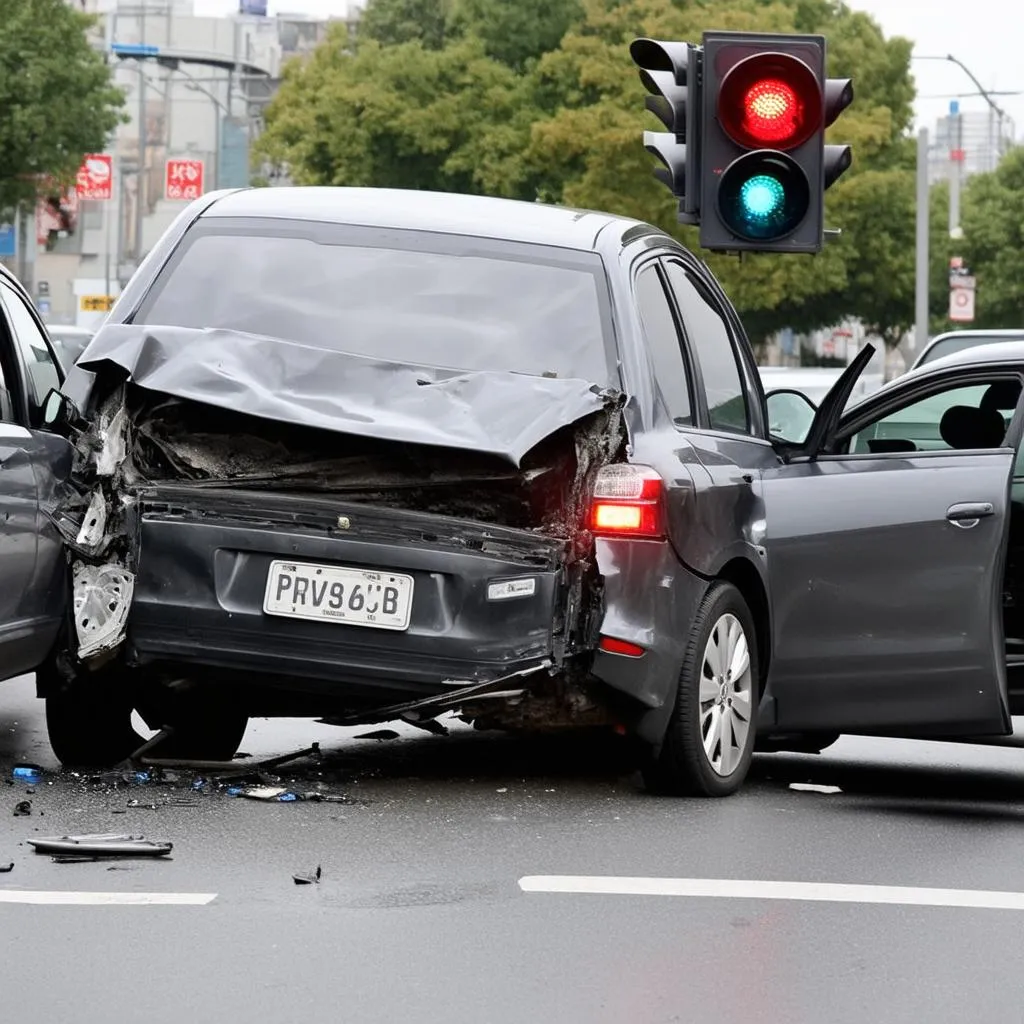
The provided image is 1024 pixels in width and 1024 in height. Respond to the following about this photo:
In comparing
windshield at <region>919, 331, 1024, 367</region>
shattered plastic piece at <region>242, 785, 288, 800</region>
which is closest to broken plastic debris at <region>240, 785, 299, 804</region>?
shattered plastic piece at <region>242, 785, 288, 800</region>

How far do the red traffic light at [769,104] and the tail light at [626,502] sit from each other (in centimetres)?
301

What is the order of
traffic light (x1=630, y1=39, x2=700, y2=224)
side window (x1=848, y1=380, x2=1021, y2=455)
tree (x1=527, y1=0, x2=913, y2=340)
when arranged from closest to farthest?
side window (x1=848, y1=380, x2=1021, y2=455) → traffic light (x1=630, y1=39, x2=700, y2=224) → tree (x1=527, y1=0, x2=913, y2=340)

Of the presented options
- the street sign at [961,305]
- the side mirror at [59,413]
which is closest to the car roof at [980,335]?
the side mirror at [59,413]

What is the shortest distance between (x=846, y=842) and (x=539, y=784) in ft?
4.11

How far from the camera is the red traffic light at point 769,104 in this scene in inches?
395

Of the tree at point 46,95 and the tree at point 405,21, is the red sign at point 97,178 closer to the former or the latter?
the tree at point 405,21

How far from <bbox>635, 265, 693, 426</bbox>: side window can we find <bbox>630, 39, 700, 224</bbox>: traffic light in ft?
6.20

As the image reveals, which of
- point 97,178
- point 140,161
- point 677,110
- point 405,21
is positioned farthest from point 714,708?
point 405,21

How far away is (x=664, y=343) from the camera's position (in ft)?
26.9

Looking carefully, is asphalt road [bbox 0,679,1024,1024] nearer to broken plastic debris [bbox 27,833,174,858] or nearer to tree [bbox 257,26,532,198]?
broken plastic debris [bbox 27,833,174,858]

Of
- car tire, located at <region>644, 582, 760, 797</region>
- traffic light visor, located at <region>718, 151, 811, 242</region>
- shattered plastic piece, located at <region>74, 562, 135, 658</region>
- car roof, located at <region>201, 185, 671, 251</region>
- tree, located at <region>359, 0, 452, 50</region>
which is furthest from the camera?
tree, located at <region>359, 0, 452, 50</region>

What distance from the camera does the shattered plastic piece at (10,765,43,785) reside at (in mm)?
8071

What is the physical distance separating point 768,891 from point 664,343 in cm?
235

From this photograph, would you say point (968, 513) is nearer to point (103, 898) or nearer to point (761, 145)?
point (761, 145)
